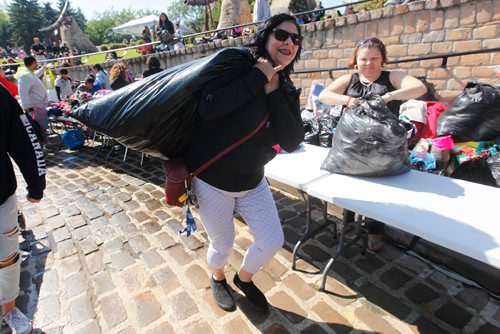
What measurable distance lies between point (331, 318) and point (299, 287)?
347 mm

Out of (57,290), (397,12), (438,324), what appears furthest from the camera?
(397,12)

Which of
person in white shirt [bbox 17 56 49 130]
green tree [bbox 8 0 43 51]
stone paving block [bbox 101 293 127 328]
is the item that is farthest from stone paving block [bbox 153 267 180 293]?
green tree [bbox 8 0 43 51]

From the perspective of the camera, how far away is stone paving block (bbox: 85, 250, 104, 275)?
268 cm

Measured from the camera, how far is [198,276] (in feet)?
8.26

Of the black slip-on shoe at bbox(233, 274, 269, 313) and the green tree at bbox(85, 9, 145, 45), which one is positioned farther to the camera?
the green tree at bbox(85, 9, 145, 45)

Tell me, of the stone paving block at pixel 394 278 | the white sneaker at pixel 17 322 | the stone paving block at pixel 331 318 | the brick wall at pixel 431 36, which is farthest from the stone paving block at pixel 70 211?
the brick wall at pixel 431 36

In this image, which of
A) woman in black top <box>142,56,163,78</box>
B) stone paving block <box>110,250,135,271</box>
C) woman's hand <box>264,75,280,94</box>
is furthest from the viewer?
woman in black top <box>142,56,163,78</box>

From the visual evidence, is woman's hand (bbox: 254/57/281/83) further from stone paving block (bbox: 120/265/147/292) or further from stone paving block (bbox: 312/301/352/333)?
stone paving block (bbox: 120/265/147/292)

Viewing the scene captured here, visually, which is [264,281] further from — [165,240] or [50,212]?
[50,212]

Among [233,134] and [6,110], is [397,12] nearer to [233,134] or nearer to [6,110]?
[233,134]

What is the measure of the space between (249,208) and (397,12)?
5252 mm

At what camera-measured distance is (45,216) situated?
12.2 ft

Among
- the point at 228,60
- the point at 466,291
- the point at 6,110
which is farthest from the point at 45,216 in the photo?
the point at 466,291

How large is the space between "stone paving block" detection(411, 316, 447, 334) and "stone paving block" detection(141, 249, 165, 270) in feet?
6.65
